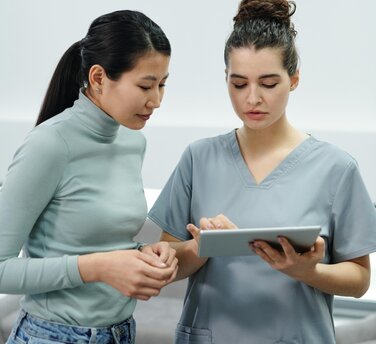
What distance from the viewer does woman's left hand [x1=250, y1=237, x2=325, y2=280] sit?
131cm

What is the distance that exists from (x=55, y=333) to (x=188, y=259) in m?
0.31

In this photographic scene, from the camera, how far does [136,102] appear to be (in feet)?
4.52

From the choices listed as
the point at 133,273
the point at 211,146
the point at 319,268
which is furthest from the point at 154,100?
the point at 319,268

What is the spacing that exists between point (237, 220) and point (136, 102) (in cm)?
32

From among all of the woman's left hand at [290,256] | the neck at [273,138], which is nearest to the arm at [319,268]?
the woman's left hand at [290,256]

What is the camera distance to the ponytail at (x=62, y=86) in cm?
147

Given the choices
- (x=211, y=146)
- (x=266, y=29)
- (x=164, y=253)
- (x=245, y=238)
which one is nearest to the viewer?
(x=245, y=238)

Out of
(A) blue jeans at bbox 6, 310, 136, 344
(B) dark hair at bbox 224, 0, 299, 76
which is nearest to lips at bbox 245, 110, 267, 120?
(B) dark hair at bbox 224, 0, 299, 76

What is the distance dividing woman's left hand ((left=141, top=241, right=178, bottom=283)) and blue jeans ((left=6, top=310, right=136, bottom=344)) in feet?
0.52

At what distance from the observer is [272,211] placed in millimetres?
1471

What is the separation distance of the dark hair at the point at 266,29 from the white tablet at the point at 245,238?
1.25 ft

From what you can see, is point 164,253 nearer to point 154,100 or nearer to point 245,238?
point 245,238

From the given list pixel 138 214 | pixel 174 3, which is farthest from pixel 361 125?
pixel 138 214

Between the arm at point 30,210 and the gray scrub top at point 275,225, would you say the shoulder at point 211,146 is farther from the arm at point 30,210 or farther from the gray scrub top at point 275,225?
the arm at point 30,210
